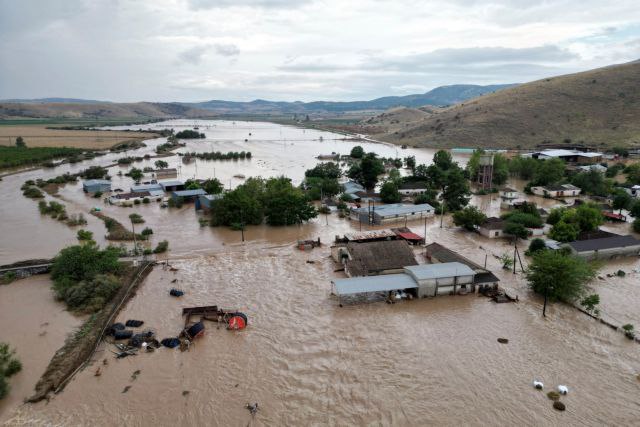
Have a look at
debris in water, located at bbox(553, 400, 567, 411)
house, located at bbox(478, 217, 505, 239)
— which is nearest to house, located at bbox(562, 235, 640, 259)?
house, located at bbox(478, 217, 505, 239)

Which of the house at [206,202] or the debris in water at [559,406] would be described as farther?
the house at [206,202]

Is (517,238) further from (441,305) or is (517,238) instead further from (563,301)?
(441,305)

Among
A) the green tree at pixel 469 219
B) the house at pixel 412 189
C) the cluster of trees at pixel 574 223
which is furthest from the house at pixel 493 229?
the house at pixel 412 189

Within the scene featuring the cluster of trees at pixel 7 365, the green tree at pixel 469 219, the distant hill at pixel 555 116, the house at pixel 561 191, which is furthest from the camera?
the distant hill at pixel 555 116

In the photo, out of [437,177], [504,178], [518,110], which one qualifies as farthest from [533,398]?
[518,110]

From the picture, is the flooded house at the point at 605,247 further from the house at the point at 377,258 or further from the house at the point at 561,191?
the house at the point at 561,191

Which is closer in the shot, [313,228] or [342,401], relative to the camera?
[342,401]

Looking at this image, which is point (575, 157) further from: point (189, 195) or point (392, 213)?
point (189, 195)
